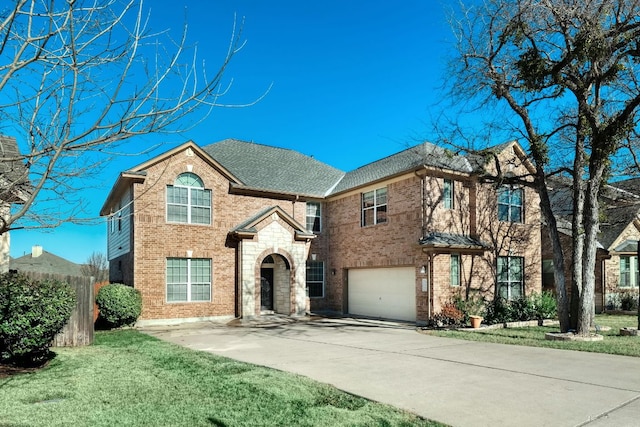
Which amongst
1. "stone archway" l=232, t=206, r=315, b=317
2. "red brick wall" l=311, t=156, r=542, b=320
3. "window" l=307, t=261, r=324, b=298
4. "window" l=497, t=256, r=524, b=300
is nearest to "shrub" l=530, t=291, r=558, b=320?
"window" l=497, t=256, r=524, b=300

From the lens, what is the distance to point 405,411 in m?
6.07

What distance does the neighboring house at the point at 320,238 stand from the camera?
58.7 ft

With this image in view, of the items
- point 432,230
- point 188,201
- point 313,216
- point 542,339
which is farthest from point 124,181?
point 542,339

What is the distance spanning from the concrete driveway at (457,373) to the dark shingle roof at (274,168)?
29.9 feet

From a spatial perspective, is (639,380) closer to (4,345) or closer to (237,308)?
(4,345)

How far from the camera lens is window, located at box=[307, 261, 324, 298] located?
22.9m

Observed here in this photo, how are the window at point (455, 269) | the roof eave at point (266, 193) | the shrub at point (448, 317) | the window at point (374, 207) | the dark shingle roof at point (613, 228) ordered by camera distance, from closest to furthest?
the shrub at point (448, 317)
the window at point (455, 269)
the window at point (374, 207)
the roof eave at point (266, 193)
the dark shingle roof at point (613, 228)

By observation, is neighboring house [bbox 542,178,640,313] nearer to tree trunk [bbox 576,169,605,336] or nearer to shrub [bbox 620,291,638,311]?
shrub [bbox 620,291,638,311]

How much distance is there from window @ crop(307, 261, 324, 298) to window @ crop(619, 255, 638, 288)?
1672 cm

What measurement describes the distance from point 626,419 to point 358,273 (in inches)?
641

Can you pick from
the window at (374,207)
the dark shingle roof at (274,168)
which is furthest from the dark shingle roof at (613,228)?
the dark shingle roof at (274,168)

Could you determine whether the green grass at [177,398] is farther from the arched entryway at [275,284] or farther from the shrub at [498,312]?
the shrub at [498,312]

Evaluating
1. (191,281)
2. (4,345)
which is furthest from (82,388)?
(191,281)

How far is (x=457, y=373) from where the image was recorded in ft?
28.1
